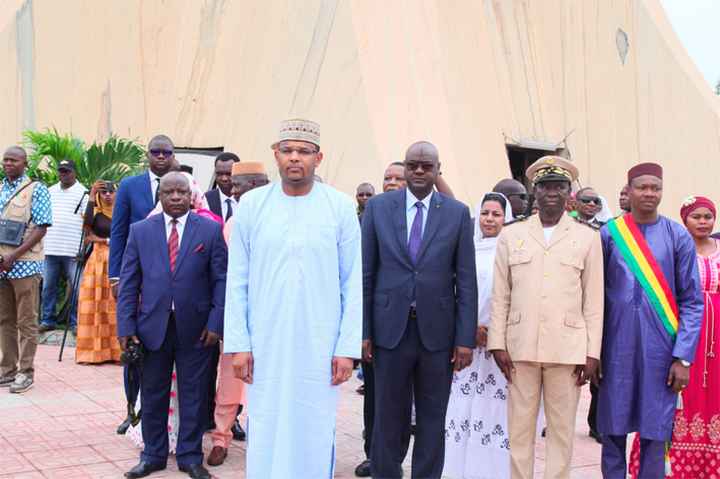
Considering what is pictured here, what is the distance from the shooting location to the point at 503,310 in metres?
4.23

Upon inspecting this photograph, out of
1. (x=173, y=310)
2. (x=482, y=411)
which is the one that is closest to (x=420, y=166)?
(x=482, y=411)

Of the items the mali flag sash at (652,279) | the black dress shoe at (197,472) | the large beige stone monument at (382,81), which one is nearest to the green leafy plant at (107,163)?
the large beige stone monument at (382,81)

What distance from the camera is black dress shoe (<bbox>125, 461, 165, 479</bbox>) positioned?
4562mm

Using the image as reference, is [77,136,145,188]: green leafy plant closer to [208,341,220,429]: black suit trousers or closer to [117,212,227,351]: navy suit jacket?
[208,341,220,429]: black suit trousers

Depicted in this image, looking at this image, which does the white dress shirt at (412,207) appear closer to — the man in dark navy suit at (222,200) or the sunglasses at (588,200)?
the man in dark navy suit at (222,200)

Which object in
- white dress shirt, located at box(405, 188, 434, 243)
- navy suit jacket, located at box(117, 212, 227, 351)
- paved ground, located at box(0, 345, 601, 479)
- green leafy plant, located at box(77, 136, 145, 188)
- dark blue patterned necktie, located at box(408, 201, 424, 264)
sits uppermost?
green leafy plant, located at box(77, 136, 145, 188)

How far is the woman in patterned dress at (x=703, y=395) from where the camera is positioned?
180 inches

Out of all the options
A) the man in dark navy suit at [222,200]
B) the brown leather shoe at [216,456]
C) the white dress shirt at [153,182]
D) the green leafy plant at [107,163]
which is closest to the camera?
the brown leather shoe at [216,456]

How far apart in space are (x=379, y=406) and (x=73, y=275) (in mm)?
5969

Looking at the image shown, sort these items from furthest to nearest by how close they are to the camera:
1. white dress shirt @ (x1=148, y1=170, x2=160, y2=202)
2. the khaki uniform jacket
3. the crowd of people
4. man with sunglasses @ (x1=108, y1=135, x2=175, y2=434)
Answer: white dress shirt @ (x1=148, y1=170, x2=160, y2=202), man with sunglasses @ (x1=108, y1=135, x2=175, y2=434), the khaki uniform jacket, the crowd of people

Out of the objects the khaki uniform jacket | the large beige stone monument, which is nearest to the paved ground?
the khaki uniform jacket

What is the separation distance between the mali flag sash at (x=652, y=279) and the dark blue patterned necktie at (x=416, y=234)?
3.58 ft

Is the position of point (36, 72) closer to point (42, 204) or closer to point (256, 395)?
point (42, 204)

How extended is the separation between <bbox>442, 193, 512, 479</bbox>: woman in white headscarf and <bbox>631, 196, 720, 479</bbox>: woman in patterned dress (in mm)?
1012
